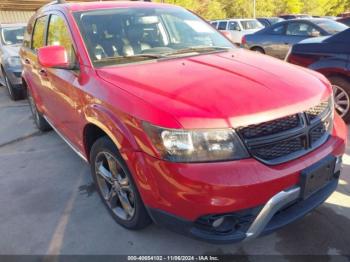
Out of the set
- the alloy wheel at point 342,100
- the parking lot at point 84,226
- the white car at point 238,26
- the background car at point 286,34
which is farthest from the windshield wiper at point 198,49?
the white car at point 238,26

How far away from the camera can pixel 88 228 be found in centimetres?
293

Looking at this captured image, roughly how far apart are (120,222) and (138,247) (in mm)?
295

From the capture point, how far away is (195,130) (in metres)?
2.00

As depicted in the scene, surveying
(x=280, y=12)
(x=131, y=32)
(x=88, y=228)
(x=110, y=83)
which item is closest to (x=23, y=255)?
(x=88, y=228)

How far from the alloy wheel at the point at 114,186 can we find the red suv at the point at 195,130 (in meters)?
0.01

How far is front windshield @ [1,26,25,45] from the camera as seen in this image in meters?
8.44

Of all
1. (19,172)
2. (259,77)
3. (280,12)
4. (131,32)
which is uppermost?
(131,32)

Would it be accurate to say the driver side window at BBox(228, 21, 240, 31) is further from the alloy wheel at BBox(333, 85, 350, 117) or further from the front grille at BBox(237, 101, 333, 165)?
the front grille at BBox(237, 101, 333, 165)

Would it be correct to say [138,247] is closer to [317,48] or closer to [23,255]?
[23,255]

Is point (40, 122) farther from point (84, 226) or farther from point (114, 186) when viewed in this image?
point (114, 186)

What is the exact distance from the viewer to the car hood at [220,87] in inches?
80.0

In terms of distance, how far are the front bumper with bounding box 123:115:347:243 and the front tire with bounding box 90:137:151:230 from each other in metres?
0.25

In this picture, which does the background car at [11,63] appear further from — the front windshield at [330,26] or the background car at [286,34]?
the front windshield at [330,26]

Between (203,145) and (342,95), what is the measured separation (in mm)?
3427
